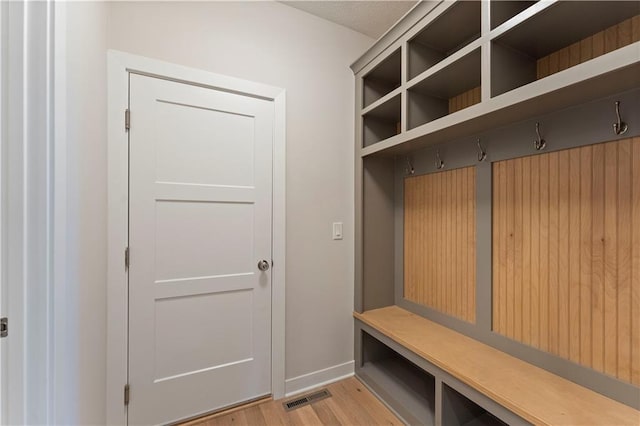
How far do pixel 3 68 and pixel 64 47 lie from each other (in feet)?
0.53

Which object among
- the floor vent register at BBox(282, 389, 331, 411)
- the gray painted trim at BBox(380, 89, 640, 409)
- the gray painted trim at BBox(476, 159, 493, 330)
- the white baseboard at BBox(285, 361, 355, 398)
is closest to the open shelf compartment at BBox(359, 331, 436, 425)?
the white baseboard at BBox(285, 361, 355, 398)

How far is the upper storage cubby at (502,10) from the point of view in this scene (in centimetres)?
122

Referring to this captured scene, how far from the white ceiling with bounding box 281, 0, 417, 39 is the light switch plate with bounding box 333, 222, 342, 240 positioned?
5.09 ft

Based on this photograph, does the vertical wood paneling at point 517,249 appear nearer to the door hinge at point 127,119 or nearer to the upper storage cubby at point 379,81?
the upper storage cubby at point 379,81

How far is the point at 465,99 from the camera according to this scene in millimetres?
1757

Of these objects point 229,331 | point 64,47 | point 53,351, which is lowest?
point 229,331

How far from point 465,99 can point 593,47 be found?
2.03ft

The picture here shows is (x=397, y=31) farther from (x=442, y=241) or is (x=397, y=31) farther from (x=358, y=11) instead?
(x=442, y=241)

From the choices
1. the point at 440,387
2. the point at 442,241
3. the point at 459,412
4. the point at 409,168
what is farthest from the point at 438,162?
the point at 459,412

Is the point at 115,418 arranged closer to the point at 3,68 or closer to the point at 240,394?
the point at 240,394

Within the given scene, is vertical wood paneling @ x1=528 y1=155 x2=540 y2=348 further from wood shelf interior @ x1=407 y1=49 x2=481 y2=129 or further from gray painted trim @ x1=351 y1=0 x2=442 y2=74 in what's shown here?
gray painted trim @ x1=351 y1=0 x2=442 y2=74

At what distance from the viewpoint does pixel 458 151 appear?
5.62 feet

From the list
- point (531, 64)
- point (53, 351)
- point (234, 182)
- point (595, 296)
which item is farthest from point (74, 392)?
point (531, 64)

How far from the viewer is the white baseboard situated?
74.3 inches
